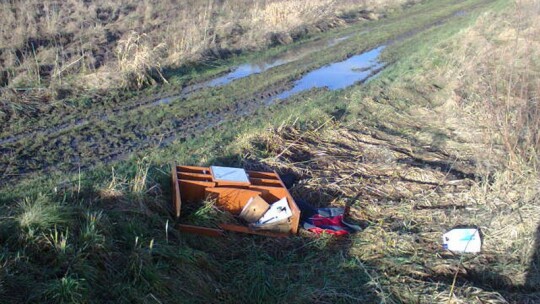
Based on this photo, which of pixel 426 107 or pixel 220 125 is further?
pixel 426 107

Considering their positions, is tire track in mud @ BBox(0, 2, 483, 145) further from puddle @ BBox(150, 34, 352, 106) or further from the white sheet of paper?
the white sheet of paper

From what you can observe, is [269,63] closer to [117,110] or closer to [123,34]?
[123,34]

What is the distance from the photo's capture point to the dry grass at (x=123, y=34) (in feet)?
39.0

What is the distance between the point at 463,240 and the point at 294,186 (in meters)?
2.20

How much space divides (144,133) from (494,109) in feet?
20.0

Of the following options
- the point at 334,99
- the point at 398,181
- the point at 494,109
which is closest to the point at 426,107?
the point at 334,99

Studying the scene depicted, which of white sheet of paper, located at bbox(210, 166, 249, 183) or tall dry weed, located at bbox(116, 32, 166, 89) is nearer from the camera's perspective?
white sheet of paper, located at bbox(210, 166, 249, 183)

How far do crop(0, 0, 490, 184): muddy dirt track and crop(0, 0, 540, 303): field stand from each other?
4 centimetres

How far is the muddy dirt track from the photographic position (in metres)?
8.21

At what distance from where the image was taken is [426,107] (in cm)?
1078

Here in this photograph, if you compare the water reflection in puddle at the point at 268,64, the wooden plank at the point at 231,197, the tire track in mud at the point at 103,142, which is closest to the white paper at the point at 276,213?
the wooden plank at the point at 231,197

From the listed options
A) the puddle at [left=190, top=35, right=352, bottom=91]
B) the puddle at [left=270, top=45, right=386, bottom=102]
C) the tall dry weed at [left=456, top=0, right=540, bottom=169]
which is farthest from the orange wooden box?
the puddle at [left=190, top=35, right=352, bottom=91]

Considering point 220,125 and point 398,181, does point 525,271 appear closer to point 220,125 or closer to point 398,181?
point 398,181

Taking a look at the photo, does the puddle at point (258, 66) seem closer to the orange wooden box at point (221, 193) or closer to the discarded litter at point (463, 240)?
the orange wooden box at point (221, 193)
